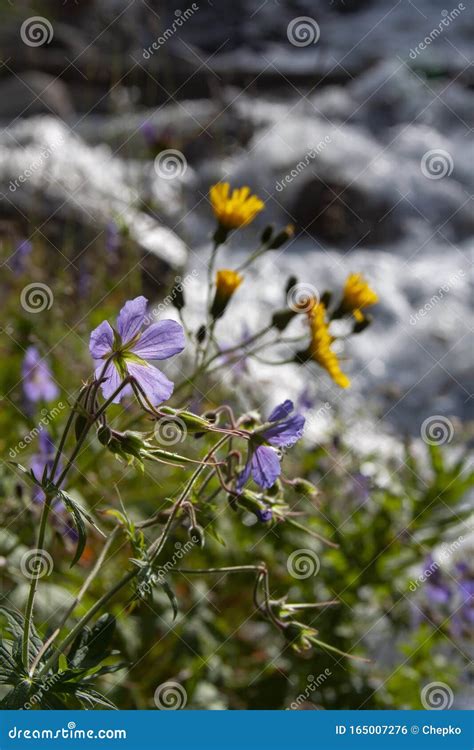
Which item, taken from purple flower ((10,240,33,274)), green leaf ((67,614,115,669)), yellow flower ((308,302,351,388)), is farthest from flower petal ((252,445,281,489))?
purple flower ((10,240,33,274))

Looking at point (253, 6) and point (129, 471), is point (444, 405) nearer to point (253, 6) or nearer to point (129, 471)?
point (129, 471)

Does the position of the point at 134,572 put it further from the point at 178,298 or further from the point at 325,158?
the point at 325,158

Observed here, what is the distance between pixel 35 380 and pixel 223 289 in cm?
63

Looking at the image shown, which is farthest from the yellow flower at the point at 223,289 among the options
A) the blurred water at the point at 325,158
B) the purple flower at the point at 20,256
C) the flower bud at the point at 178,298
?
the blurred water at the point at 325,158

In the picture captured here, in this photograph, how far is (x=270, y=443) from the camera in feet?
3.74

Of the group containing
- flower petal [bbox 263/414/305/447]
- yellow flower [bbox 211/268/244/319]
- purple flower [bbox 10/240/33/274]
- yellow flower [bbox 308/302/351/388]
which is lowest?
purple flower [bbox 10/240/33/274]

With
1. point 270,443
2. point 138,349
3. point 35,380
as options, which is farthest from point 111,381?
point 35,380

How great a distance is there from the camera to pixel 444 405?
4316 millimetres

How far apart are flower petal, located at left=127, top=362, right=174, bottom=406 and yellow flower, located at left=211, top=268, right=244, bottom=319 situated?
473 mm

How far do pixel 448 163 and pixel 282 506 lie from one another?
15.8ft

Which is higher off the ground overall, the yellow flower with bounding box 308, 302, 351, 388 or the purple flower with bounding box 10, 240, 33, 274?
the yellow flower with bounding box 308, 302, 351, 388

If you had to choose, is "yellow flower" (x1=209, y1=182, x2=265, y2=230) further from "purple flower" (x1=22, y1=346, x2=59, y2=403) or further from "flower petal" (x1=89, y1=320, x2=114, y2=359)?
"flower petal" (x1=89, y1=320, x2=114, y2=359)

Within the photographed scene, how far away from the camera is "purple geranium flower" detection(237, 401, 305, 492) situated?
1.13m
